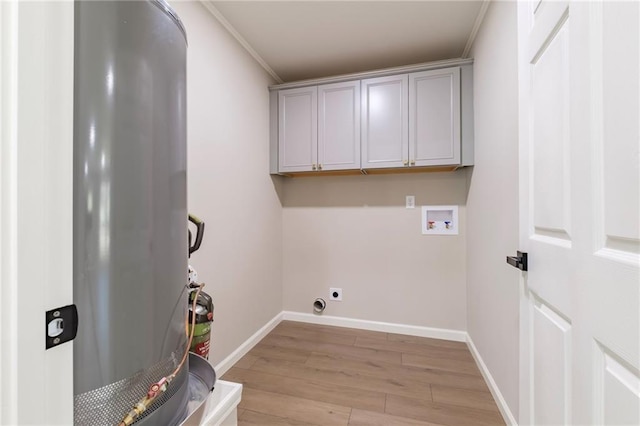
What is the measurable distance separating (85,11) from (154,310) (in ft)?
2.08

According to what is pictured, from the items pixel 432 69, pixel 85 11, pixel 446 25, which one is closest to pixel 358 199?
pixel 432 69

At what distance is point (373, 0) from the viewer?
5.74 feet

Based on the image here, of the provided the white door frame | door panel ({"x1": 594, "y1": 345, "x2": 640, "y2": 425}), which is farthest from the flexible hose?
door panel ({"x1": 594, "y1": 345, "x2": 640, "y2": 425})

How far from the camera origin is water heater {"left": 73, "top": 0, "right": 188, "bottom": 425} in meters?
0.52

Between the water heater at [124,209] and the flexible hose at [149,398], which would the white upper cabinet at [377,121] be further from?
the flexible hose at [149,398]

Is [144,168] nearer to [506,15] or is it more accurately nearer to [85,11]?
[85,11]

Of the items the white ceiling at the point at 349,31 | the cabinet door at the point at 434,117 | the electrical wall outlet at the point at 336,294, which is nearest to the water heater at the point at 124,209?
the white ceiling at the point at 349,31

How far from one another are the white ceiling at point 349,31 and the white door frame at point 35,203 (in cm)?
176

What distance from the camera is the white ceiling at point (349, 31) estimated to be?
1814mm

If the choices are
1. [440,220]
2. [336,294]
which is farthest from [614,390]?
[336,294]

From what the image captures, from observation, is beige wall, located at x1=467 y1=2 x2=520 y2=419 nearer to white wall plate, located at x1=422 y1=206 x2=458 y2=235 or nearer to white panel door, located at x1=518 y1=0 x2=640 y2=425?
white wall plate, located at x1=422 y1=206 x2=458 y2=235

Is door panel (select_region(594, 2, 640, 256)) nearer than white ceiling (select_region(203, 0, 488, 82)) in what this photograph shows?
Yes

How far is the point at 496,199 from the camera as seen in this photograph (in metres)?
1.68

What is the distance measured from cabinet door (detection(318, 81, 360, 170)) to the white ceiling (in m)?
0.27
